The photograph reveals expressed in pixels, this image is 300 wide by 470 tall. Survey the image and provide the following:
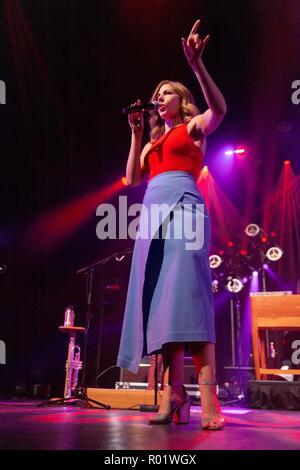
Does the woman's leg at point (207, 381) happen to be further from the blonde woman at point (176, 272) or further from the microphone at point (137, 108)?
the microphone at point (137, 108)

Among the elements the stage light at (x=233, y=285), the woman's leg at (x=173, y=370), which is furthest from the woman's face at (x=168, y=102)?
the stage light at (x=233, y=285)

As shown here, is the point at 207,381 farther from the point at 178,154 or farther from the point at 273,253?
the point at 273,253

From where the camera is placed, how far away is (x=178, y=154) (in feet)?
7.05

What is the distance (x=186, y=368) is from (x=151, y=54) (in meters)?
3.85

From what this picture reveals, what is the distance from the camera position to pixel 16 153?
5906mm

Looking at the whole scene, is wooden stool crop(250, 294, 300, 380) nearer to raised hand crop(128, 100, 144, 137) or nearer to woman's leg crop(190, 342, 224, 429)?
woman's leg crop(190, 342, 224, 429)

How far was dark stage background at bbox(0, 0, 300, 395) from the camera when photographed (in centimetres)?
527

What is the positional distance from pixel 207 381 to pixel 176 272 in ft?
1.49

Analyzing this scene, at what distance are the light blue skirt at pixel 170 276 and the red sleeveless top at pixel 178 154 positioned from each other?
41 millimetres

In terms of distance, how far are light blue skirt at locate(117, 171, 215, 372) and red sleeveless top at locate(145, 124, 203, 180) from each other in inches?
1.6

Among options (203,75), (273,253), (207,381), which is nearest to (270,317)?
(207,381)
